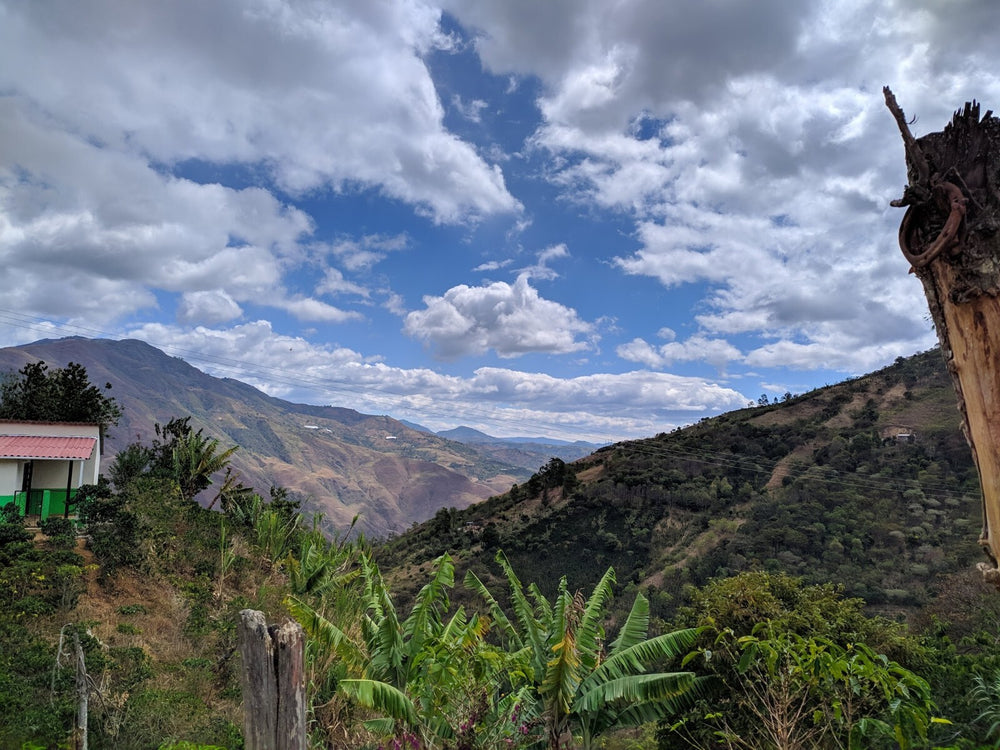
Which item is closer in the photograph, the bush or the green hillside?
the bush

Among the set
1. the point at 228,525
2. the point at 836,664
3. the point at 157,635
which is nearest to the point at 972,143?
the point at 836,664

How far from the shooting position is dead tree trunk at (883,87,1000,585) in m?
2.37

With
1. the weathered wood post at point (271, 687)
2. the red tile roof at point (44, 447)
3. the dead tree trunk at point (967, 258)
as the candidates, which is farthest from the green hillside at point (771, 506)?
the weathered wood post at point (271, 687)

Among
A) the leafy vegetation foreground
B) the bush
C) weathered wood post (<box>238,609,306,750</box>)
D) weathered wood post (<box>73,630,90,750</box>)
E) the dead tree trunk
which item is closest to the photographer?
the dead tree trunk

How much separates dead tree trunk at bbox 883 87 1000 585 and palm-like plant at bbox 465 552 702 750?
15.9 ft

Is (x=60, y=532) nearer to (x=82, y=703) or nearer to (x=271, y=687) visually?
(x=82, y=703)

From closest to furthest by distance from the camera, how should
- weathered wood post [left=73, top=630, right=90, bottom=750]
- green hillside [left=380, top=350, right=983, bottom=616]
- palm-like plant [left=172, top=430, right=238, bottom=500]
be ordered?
weathered wood post [left=73, top=630, right=90, bottom=750] → palm-like plant [left=172, top=430, right=238, bottom=500] → green hillside [left=380, top=350, right=983, bottom=616]

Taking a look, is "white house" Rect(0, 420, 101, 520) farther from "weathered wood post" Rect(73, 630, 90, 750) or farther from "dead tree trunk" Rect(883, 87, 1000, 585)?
"dead tree trunk" Rect(883, 87, 1000, 585)

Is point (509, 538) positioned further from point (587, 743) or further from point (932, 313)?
point (932, 313)

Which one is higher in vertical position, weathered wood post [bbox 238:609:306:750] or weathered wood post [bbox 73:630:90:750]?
weathered wood post [bbox 238:609:306:750]

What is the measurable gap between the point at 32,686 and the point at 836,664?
439 inches

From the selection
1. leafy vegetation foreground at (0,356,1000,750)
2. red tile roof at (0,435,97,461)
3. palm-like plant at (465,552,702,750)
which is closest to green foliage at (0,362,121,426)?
red tile roof at (0,435,97,461)

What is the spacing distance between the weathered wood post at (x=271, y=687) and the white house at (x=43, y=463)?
18.5 meters

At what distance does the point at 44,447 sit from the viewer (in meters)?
18.5
